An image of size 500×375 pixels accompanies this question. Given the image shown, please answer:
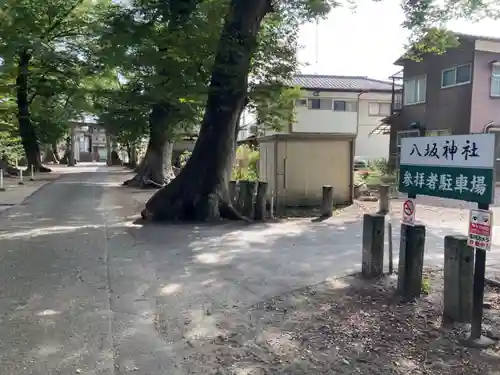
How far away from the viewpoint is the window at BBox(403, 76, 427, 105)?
77.1 ft

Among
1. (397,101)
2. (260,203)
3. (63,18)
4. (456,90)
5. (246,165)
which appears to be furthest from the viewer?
(397,101)

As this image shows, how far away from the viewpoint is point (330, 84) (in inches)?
1369

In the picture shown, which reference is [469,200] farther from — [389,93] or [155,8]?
[389,93]

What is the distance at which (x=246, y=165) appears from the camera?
20109mm

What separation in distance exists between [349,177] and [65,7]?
755 inches

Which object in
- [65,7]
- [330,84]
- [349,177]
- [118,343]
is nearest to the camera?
[118,343]

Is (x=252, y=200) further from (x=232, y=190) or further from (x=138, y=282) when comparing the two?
(x=138, y=282)

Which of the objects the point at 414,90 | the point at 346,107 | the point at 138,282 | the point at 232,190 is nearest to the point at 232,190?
the point at 232,190

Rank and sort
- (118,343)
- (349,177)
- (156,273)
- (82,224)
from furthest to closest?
(349,177)
(82,224)
(156,273)
(118,343)

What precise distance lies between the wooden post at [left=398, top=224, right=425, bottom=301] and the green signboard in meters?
0.41

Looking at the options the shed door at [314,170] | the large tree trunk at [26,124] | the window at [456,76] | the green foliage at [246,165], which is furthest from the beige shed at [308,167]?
the large tree trunk at [26,124]

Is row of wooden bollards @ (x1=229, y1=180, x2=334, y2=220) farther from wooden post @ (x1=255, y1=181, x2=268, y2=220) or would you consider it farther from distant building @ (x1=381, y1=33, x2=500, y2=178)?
distant building @ (x1=381, y1=33, x2=500, y2=178)

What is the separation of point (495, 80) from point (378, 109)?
16048 millimetres

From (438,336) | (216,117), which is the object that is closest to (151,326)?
(438,336)
